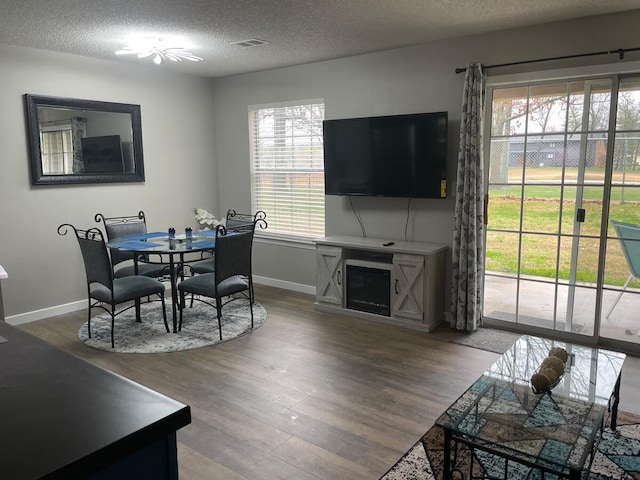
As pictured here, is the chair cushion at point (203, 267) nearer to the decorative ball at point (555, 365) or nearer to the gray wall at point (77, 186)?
the gray wall at point (77, 186)

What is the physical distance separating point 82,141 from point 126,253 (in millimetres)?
1218

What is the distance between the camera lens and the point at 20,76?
4.47m

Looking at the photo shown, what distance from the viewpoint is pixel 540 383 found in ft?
7.54

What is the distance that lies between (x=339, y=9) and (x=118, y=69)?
9.38 ft

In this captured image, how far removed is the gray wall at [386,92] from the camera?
380 centimetres

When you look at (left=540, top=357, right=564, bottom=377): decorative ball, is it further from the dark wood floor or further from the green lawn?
the green lawn

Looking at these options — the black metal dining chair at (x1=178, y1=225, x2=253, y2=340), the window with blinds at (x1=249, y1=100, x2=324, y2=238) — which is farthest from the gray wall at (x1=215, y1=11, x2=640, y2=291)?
the black metal dining chair at (x1=178, y1=225, x2=253, y2=340)

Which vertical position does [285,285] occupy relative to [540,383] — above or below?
below

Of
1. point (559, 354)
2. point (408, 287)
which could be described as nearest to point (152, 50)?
point (408, 287)

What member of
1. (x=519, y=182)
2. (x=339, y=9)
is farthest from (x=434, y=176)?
(x=339, y=9)

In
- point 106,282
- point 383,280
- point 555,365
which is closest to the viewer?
point 555,365

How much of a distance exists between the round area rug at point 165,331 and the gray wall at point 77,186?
0.69 m

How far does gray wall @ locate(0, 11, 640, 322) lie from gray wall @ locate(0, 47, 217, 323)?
0.01m

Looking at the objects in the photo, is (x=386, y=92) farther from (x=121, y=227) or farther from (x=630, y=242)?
(x=121, y=227)
